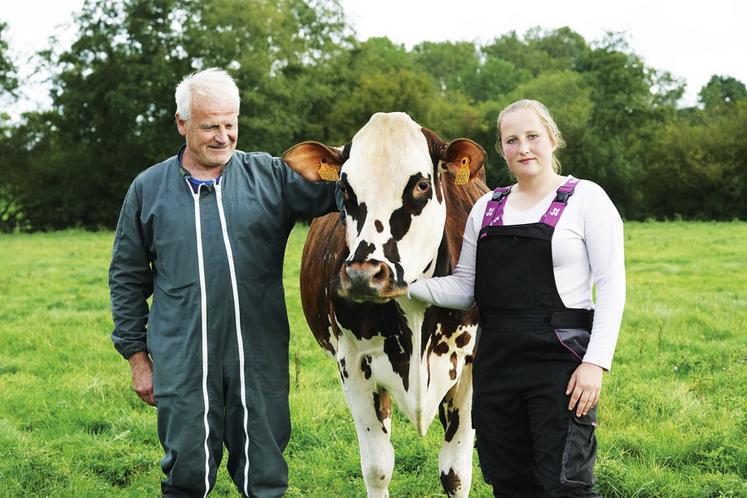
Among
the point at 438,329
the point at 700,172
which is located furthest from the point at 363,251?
the point at 700,172

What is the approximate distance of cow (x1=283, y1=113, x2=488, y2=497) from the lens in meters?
3.29

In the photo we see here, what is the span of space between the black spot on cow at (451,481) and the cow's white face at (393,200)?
52.1 inches

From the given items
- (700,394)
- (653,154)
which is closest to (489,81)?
(653,154)

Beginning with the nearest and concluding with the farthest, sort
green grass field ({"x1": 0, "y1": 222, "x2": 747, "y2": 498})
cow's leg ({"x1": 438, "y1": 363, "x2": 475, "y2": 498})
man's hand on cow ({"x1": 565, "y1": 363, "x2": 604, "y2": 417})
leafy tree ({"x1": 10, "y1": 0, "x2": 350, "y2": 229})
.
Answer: man's hand on cow ({"x1": 565, "y1": 363, "x2": 604, "y2": 417}) → cow's leg ({"x1": 438, "y1": 363, "x2": 475, "y2": 498}) → green grass field ({"x1": 0, "y1": 222, "x2": 747, "y2": 498}) → leafy tree ({"x1": 10, "y1": 0, "x2": 350, "y2": 229})

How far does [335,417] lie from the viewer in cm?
568

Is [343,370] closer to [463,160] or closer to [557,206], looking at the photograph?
[463,160]

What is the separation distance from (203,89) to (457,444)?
2249mm

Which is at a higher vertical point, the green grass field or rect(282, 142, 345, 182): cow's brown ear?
rect(282, 142, 345, 182): cow's brown ear

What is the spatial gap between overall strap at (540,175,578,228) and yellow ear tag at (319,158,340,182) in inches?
40.3

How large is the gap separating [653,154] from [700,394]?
32.5 metres

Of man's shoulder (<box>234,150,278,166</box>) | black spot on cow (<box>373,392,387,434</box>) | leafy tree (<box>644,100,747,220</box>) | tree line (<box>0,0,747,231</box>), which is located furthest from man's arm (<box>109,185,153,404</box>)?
leafy tree (<box>644,100,747,220</box>)

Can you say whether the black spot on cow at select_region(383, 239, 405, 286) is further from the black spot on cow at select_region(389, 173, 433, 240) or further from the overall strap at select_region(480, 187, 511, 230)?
the overall strap at select_region(480, 187, 511, 230)

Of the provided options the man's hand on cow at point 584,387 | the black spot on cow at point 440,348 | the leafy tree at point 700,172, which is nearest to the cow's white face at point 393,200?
the black spot on cow at point 440,348

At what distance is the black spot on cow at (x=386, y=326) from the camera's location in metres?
3.74
